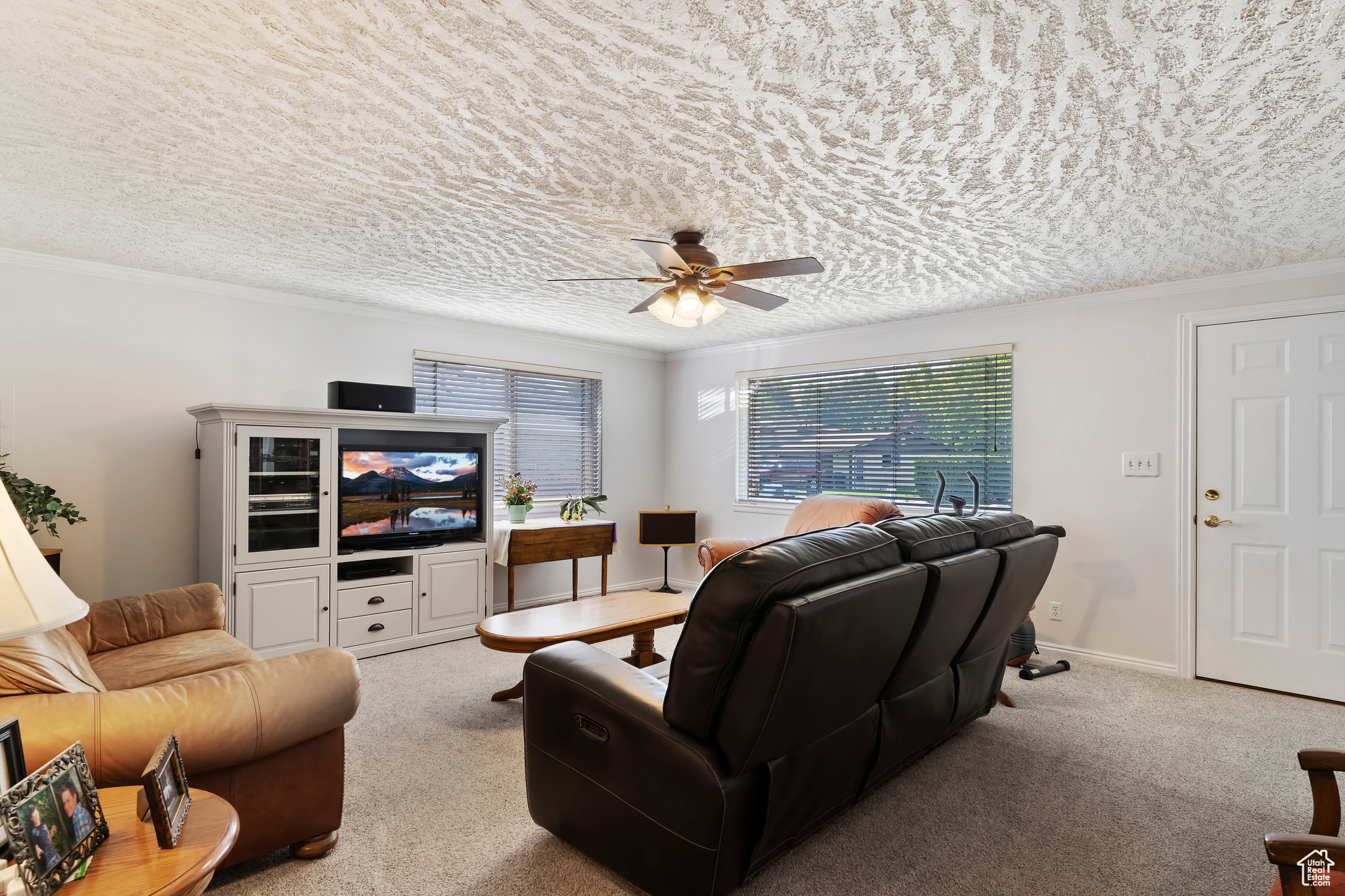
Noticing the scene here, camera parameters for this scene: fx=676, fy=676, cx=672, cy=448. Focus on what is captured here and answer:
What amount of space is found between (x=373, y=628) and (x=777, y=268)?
10.4ft

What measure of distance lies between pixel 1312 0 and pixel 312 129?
262 centimetres

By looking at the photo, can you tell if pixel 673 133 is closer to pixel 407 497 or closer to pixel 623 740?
pixel 623 740

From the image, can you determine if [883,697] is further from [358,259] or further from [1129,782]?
[358,259]

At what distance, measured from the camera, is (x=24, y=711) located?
1487 millimetres

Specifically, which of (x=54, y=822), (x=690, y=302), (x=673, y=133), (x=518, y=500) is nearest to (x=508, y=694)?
(x=518, y=500)

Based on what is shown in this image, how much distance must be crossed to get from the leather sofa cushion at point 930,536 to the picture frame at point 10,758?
6.42ft

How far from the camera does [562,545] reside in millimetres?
5027

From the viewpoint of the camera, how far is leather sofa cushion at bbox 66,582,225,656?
273cm

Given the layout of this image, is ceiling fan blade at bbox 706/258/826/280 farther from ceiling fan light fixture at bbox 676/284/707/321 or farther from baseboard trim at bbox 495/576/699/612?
baseboard trim at bbox 495/576/699/612

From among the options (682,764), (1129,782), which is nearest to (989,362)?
(1129,782)

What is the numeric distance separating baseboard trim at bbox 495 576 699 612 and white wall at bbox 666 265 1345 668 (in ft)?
9.26

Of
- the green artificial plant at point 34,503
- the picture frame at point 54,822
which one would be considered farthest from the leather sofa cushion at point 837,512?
the green artificial plant at point 34,503

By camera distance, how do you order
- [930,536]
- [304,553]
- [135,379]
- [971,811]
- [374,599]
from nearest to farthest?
[930,536]
[971,811]
[135,379]
[304,553]
[374,599]

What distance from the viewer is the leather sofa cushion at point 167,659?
2.33 metres
